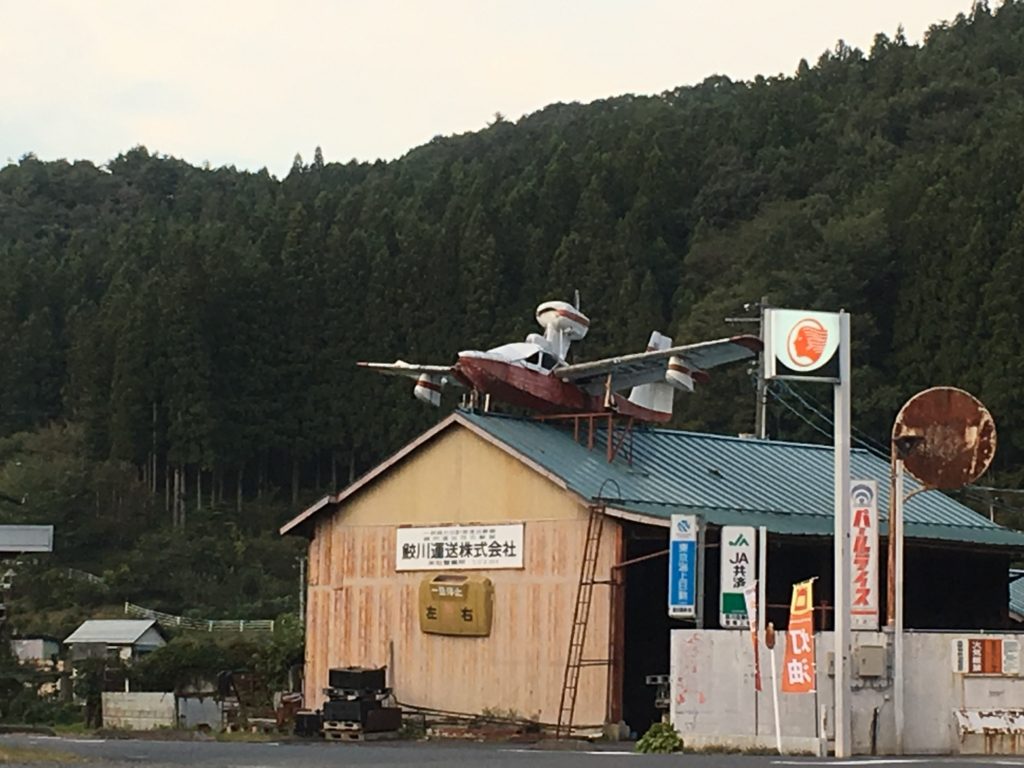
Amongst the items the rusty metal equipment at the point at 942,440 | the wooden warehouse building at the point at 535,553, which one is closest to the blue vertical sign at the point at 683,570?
the wooden warehouse building at the point at 535,553

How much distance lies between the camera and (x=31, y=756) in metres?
19.2

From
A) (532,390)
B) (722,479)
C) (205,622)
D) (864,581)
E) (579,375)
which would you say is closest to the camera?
(864,581)

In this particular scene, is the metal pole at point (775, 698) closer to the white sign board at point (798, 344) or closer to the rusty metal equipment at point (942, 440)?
the rusty metal equipment at point (942, 440)

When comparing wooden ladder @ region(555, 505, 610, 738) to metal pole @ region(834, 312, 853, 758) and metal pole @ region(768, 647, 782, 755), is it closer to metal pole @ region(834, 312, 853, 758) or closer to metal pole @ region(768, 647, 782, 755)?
metal pole @ region(768, 647, 782, 755)

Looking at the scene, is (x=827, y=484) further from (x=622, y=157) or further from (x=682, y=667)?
(x=622, y=157)

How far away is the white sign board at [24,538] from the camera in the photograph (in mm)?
29781

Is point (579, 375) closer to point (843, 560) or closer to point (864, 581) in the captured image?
point (864, 581)

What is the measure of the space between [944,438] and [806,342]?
3066 mm

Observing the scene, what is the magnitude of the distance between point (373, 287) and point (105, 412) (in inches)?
503

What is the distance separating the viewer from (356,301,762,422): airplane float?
30062 millimetres

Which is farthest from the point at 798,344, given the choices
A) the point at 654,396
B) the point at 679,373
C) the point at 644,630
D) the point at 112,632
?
the point at 112,632

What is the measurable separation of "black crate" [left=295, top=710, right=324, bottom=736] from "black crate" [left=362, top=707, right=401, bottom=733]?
742mm

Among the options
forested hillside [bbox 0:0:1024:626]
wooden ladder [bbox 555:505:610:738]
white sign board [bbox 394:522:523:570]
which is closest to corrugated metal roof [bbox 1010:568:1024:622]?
wooden ladder [bbox 555:505:610:738]

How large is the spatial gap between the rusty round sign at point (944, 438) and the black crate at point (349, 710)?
9555 mm
